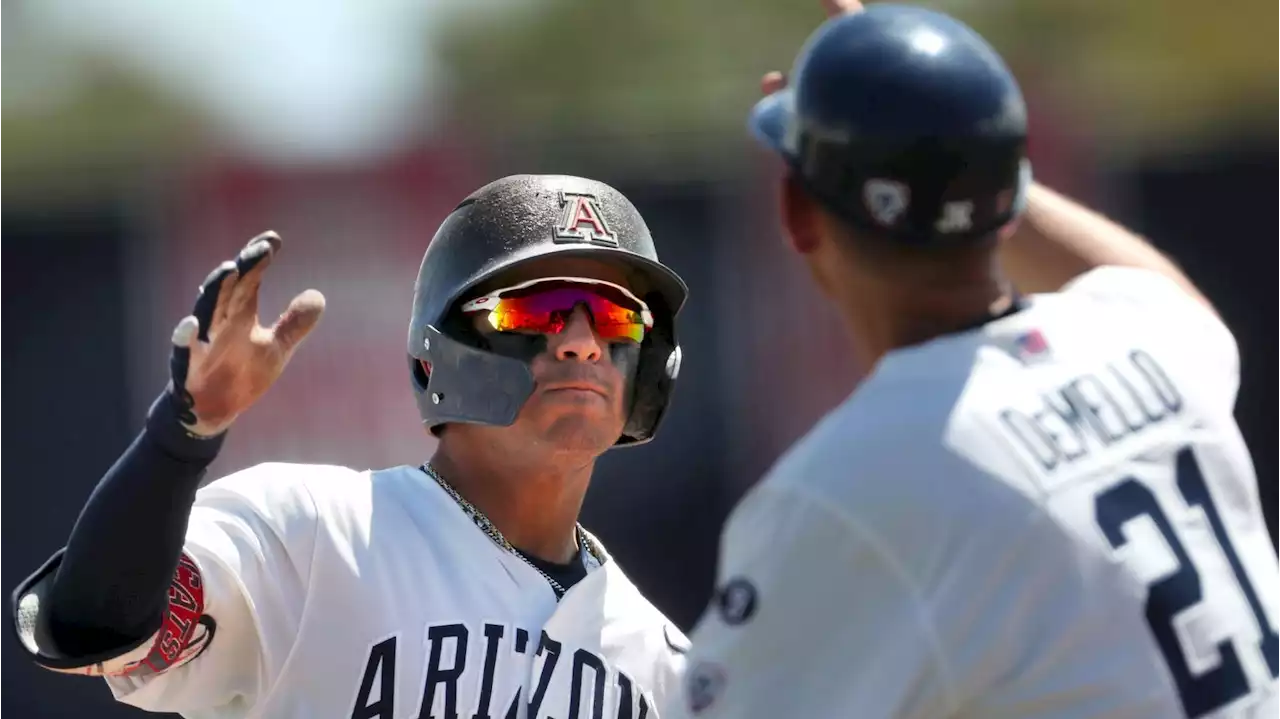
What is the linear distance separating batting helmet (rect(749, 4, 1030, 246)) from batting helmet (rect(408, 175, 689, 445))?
1.32 m

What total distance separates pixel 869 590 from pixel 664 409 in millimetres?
1768

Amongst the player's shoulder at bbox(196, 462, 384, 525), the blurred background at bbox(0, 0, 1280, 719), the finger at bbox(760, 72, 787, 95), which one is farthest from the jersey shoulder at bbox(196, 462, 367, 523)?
the blurred background at bbox(0, 0, 1280, 719)

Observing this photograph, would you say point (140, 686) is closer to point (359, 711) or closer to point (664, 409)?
point (359, 711)

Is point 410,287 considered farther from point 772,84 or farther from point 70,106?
point 70,106

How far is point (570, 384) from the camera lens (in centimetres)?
412

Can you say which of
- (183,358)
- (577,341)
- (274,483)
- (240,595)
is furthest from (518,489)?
(183,358)

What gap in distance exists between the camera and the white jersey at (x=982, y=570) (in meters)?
2.63

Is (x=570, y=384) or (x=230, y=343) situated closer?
(x=230, y=343)

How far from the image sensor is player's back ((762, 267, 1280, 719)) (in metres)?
2.65

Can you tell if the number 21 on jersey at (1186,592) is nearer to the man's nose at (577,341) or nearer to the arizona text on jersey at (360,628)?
the arizona text on jersey at (360,628)

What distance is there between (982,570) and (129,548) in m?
1.53

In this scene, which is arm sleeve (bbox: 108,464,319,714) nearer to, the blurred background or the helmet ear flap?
the helmet ear flap

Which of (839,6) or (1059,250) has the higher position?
(839,6)

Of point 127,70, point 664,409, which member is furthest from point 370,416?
point 127,70
